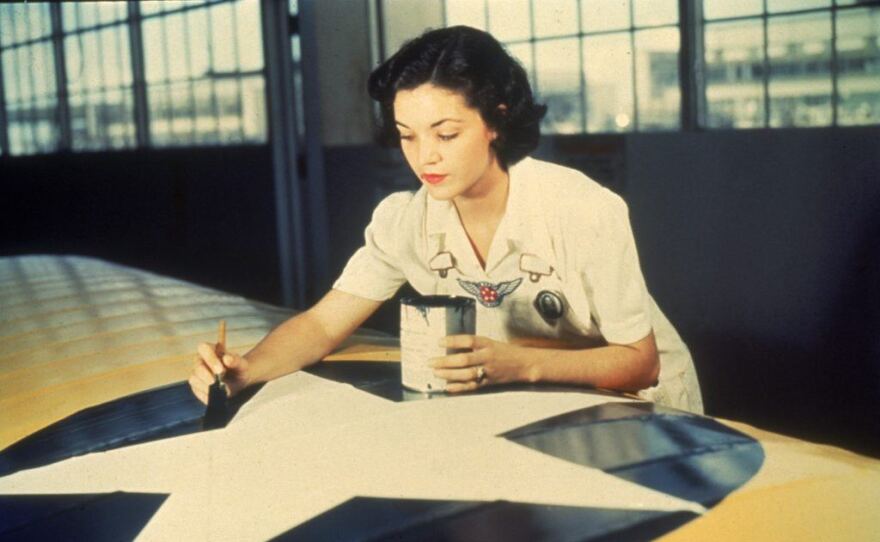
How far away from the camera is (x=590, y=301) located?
1250mm

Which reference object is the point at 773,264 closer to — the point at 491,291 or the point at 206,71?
the point at 491,291

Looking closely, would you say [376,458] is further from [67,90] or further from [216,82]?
[67,90]

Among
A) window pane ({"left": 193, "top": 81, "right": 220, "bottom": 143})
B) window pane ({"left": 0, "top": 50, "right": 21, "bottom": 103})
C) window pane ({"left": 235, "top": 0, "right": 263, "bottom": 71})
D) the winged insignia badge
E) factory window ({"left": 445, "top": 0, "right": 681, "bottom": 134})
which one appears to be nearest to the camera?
the winged insignia badge

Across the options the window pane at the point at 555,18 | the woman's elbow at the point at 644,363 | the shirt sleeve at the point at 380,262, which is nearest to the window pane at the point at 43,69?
the window pane at the point at 555,18

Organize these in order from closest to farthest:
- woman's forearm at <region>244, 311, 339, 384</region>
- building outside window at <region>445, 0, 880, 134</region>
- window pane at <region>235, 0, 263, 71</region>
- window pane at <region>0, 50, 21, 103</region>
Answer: woman's forearm at <region>244, 311, 339, 384</region>
building outside window at <region>445, 0, 880, 134</region>
window pane at <region>235, 0, 263, 71</region>
window pane at <region>0, 50, 21, 103</region>

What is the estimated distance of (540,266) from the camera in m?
1.27

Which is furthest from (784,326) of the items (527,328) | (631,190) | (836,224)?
(527,328)

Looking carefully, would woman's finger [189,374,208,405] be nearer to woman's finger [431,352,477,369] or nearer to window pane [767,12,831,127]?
woman's finger [431,352,477,369]

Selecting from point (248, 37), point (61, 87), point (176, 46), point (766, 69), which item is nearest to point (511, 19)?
point (766, 69)

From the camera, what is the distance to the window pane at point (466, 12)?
→ 223 centimetres

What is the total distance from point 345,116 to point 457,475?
333 cm

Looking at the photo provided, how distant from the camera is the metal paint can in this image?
3.16ft

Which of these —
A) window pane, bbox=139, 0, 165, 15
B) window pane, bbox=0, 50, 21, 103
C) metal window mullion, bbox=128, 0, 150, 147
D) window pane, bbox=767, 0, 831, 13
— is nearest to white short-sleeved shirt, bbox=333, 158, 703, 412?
window pane, bbox=767, 0, 831, 13

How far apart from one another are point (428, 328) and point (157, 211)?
16.0ft
